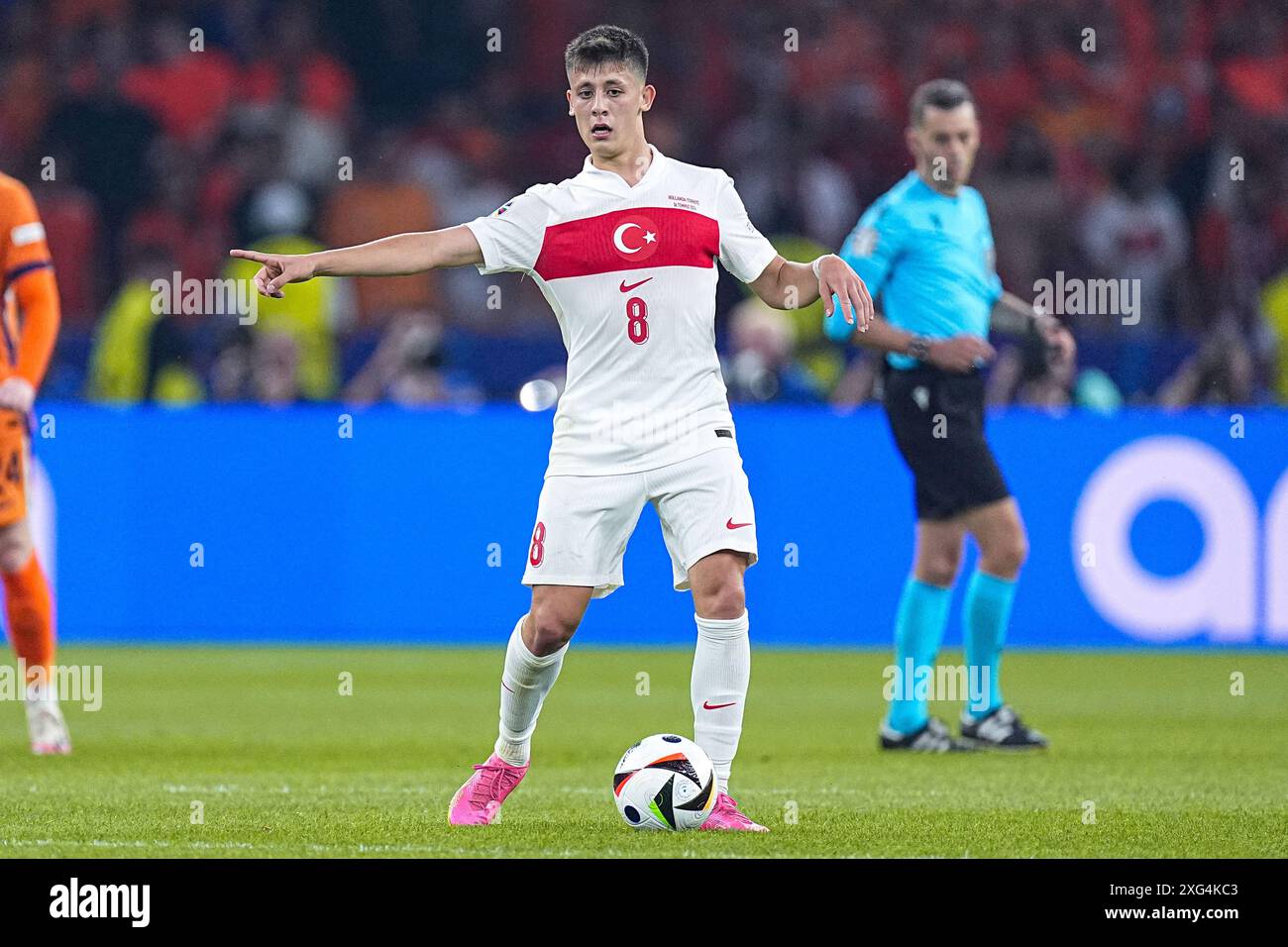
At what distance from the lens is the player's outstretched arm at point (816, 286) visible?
600 cm

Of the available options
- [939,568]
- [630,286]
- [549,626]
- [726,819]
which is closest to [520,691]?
[549,626]

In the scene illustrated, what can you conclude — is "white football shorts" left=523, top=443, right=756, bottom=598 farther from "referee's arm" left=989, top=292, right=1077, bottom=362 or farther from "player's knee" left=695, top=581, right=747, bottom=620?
"referee's arm" left=989, top=292, right=1077, bottom=362

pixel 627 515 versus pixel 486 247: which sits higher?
pixel 486 247

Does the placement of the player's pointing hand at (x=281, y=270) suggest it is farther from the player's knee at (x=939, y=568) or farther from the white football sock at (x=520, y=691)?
the player's knee at (x=939, y=568)

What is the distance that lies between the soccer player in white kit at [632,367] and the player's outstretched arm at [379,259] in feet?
0.04

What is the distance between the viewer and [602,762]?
8.23 meters

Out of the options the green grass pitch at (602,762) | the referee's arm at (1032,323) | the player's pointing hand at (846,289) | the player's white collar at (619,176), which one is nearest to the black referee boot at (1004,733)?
the green grass pitch at (602,762)

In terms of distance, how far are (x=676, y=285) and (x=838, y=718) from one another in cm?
396

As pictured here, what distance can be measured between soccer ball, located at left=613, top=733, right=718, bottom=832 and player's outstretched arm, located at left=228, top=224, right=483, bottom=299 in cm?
142

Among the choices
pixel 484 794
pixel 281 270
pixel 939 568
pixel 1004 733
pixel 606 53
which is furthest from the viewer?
pixel 939 568

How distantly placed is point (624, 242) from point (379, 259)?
69 cm

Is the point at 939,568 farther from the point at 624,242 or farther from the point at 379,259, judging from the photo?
the point at 379,259

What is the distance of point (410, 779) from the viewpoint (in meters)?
7.58

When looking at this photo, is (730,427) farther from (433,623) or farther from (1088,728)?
(433,623)
